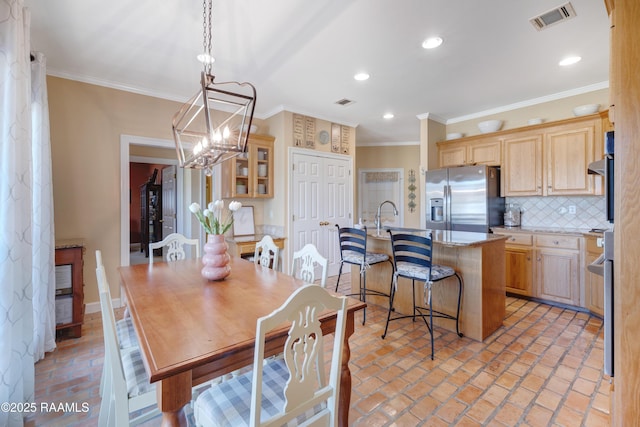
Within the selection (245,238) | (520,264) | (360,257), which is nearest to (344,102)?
(360,257)

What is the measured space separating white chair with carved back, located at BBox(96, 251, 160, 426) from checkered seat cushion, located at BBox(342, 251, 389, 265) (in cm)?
203

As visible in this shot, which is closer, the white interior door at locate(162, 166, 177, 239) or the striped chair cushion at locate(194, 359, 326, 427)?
the striped chair cushion at locate(194, 359, 326, 427)

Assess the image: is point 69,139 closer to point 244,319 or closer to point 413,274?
point 244,319

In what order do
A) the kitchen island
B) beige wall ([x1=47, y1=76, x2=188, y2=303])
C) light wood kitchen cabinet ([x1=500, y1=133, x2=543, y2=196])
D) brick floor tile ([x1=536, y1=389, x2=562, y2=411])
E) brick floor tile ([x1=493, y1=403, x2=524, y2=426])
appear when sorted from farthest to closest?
light wood kitchen cabinet ([x1=500, y1=133, x2=543, y2=196]) → beige wall ([x1=47, y1=76, x2=188, y2=303]) → the kitchen island → brick floor tile ([x1=536, y1=389, x2=562, y2=411]) → brick floor tile ([x1=493, y1=403, x2=524, y2=426])

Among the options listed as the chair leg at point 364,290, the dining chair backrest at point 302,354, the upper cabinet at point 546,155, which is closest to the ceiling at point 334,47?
the upper cabinet at point 546,155

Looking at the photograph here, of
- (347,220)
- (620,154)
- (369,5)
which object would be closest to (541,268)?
(347,220)

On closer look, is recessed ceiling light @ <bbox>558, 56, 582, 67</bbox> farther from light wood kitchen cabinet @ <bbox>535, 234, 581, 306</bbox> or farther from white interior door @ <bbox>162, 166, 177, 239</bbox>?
white interior door @ <bbox>162, 166, 177, 239</bbox>

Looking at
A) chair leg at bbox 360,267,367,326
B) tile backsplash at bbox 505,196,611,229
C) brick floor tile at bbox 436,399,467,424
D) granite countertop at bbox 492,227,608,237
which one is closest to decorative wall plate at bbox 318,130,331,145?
chair leg at bbox 360,267,367,326

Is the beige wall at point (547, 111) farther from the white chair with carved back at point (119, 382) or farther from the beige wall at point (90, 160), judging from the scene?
the white chair with carved back at point (119, 382)

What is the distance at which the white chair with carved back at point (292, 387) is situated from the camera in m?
0.94

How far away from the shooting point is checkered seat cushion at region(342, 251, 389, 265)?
301 cm

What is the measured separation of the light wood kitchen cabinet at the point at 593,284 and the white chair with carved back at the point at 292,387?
336 cm

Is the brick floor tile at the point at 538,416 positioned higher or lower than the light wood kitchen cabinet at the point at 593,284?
lower

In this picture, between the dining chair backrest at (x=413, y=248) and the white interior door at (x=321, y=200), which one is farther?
the white interior door at (x=321, y=200)
